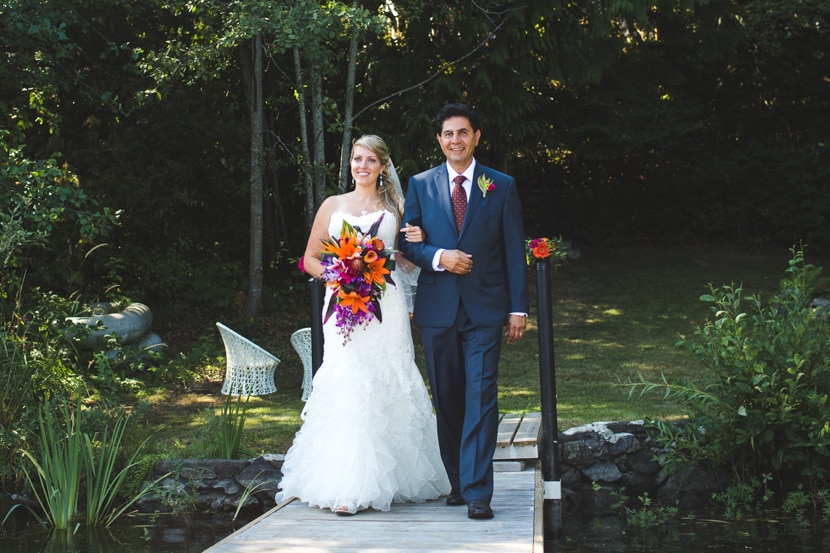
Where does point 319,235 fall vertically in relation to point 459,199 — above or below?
below

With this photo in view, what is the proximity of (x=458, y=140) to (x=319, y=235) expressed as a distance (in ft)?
2.90

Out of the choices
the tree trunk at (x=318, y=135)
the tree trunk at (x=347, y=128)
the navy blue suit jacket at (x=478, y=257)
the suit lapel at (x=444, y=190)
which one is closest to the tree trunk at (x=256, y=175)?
the tree trunk at (x=318, y=135)

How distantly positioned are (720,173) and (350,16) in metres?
10.4

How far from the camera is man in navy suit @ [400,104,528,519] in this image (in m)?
4.30

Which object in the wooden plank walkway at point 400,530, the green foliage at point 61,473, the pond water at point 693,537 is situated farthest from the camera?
the green foliage at point 61,473

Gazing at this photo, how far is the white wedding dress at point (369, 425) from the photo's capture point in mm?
4484

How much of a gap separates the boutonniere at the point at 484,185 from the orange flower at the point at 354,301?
0.76 meters

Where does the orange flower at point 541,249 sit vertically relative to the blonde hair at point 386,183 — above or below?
below

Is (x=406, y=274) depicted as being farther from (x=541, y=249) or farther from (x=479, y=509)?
(x=479, y=509)

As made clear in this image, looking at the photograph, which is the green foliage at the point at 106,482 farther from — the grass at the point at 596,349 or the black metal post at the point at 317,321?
Answer: the black metal post at the point at 317,321

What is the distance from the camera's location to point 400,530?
4.16 meters

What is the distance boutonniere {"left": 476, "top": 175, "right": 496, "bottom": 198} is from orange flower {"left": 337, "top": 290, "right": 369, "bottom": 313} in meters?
0.76

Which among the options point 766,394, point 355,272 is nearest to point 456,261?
point 355,272

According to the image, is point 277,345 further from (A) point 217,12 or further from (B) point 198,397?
(A) point 217,12
